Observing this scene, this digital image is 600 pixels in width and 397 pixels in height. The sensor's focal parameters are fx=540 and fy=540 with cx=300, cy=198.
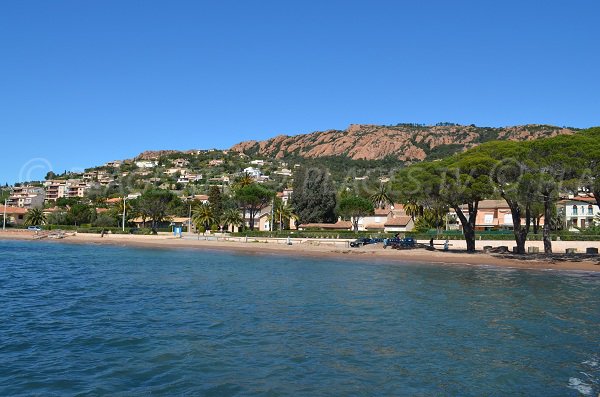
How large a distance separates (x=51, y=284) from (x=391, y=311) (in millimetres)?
19980

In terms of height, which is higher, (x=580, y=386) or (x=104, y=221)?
(x=104, y=221)

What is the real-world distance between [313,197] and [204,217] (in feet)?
68.7

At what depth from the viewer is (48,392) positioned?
37.3 feet

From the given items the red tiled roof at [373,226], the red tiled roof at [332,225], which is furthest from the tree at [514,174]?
the red tiled roof at [373,226]

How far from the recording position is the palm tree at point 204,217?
335 ft

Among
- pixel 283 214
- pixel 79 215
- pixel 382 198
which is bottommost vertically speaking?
pixel 283 214

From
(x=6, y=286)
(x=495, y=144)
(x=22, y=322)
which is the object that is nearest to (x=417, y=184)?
(x=495, y=144)

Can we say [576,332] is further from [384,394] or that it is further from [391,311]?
[384,394]

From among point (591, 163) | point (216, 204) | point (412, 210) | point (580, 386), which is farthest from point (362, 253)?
point (216, 204)

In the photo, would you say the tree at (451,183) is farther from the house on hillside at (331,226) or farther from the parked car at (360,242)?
the house on hillside at (331,226)

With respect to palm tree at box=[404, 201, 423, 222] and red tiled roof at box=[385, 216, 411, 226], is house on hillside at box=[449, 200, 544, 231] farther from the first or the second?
palm tree at box=[404, 201, 423, 222]

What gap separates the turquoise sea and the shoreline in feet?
46.3

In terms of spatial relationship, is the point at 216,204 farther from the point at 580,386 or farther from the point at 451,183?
the point at 580,386

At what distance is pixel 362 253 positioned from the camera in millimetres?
58344
